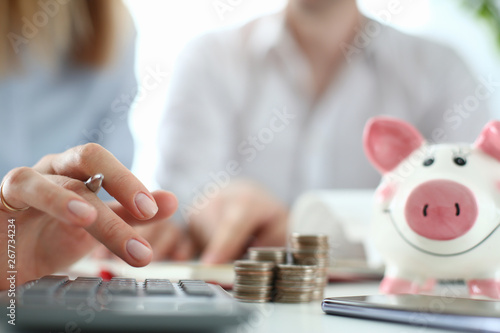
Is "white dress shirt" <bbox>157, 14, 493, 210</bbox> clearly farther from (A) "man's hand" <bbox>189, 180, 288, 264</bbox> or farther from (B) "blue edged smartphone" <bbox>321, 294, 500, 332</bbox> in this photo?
(B) "blue edged smartphone" <bbox>321, 294, 500, 332</bbox>

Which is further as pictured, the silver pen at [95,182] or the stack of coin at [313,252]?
the stack of coin at [313,252]

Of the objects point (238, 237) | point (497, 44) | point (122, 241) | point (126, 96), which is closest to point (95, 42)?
point (126, 96)

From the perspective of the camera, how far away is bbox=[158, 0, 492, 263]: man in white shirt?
1984 mm

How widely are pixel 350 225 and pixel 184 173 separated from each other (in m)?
0.90

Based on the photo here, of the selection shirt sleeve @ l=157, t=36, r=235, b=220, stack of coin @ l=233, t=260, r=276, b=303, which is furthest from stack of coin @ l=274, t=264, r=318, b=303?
shirt sleeve @ l=157, t=36, r=235, b=220

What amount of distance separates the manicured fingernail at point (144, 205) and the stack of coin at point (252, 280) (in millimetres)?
131

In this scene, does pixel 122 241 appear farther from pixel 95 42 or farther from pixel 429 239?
pixel 95 42

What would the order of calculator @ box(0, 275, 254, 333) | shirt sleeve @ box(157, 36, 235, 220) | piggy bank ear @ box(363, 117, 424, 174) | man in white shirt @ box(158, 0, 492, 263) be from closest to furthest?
calculator @ box(0, 275, 254, 333) < piggy bank ear @ box(363, 117, 424, 174) < shirt sleeve @ box(157, 36, 235, 220) < man in white shirt @ box(158, 0, 492, 263)

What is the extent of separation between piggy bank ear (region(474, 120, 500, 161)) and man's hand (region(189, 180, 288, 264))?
0.66m

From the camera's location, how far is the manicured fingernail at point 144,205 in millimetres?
510

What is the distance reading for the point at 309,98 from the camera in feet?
6.95

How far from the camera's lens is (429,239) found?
0.58m

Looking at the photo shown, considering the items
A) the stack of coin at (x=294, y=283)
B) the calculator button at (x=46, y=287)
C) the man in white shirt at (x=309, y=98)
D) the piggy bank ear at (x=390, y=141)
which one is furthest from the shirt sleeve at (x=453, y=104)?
the calculator button at (x=46, y=287)

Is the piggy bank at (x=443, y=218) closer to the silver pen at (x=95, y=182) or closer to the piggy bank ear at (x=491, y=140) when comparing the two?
the piggy bank ear at (x=491, y=140)
